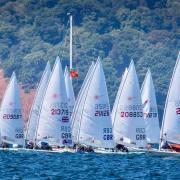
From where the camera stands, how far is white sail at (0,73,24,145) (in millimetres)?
103312

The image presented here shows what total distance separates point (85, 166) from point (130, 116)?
42.8 feet

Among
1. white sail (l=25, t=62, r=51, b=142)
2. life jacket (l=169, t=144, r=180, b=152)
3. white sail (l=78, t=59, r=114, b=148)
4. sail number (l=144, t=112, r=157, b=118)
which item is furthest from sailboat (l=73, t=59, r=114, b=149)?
sail number (l=144, t=112, r=157, b=118)

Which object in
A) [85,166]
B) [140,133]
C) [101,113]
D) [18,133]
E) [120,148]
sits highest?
[101,113]

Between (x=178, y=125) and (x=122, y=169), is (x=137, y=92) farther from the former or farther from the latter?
(x=122, y=169)

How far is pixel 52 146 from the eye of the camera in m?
103

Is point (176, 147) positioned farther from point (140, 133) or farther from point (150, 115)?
point (150, 115)

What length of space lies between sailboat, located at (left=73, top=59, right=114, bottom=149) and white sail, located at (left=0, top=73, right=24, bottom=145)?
506cm

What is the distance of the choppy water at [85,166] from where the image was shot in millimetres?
82500

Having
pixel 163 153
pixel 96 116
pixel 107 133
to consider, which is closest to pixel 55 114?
pixel 96 116

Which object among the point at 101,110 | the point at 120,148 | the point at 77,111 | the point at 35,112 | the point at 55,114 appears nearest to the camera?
the point at 101,110

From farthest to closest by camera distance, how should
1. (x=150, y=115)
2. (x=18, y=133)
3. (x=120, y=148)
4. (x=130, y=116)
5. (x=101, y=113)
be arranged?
(x=150, y=115), (x=18, y=133), (x=120, y=148), (x=130, y=116), (x=101, y=113)

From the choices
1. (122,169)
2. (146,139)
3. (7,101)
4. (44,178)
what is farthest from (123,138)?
(44,178)

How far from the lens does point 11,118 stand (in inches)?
4067

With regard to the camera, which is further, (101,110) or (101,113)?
(101,113)
